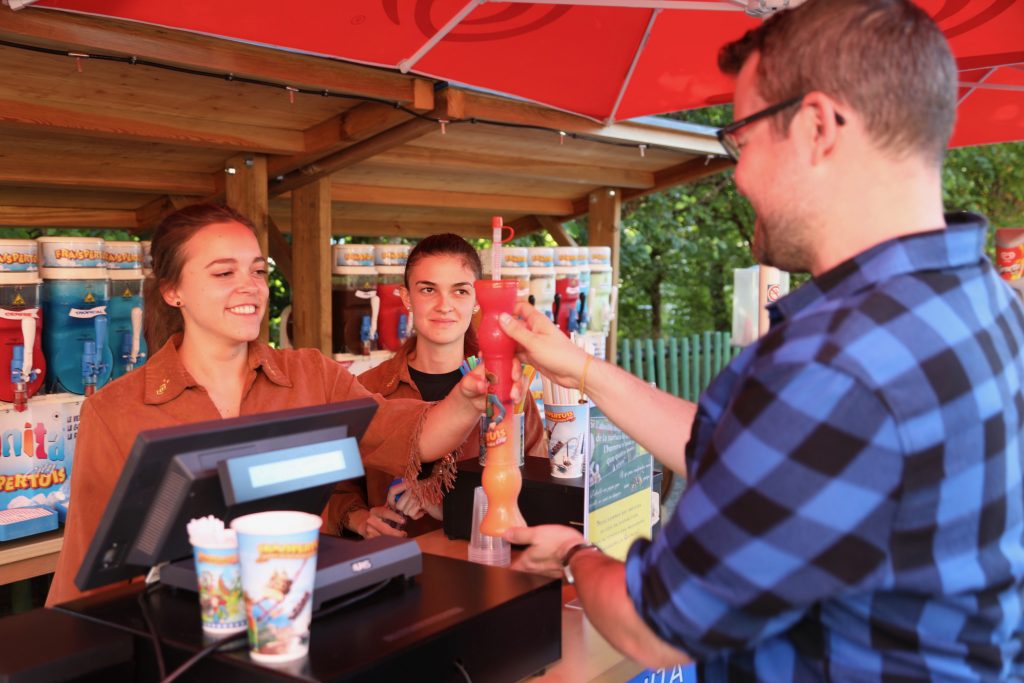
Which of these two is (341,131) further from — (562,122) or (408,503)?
(408,503)

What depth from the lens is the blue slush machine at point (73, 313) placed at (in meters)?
3.01

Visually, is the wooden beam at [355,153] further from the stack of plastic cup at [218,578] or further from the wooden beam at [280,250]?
the stack of plastic cup at [218,578]

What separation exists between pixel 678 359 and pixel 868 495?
863 cm

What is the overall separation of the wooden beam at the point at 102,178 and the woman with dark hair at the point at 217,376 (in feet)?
5.57

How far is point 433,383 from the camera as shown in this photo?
3207 millimetres

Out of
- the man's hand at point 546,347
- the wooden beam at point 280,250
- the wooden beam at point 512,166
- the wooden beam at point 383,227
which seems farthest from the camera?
the wooden beam at point 383,227

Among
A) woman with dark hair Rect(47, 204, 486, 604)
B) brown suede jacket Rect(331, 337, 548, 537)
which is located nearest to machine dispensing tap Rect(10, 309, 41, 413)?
woman with dark hair Rect(47, 204, 486, 604)

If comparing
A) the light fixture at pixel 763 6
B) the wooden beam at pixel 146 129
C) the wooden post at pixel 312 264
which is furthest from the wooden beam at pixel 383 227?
the light fixture at pixel 763 6

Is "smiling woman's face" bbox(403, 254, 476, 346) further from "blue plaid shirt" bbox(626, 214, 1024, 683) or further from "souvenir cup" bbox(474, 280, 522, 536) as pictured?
"blue plaid shirt" bbox(626, 214, 1024, 683)

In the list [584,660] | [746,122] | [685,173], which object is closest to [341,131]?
[685,173]

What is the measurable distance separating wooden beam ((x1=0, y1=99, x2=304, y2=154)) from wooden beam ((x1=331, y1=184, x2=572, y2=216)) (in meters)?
0.85

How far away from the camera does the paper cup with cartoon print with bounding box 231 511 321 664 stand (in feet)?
3.78

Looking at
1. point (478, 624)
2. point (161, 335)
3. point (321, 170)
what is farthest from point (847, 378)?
point (321, 170)

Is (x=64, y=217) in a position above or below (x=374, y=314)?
above
